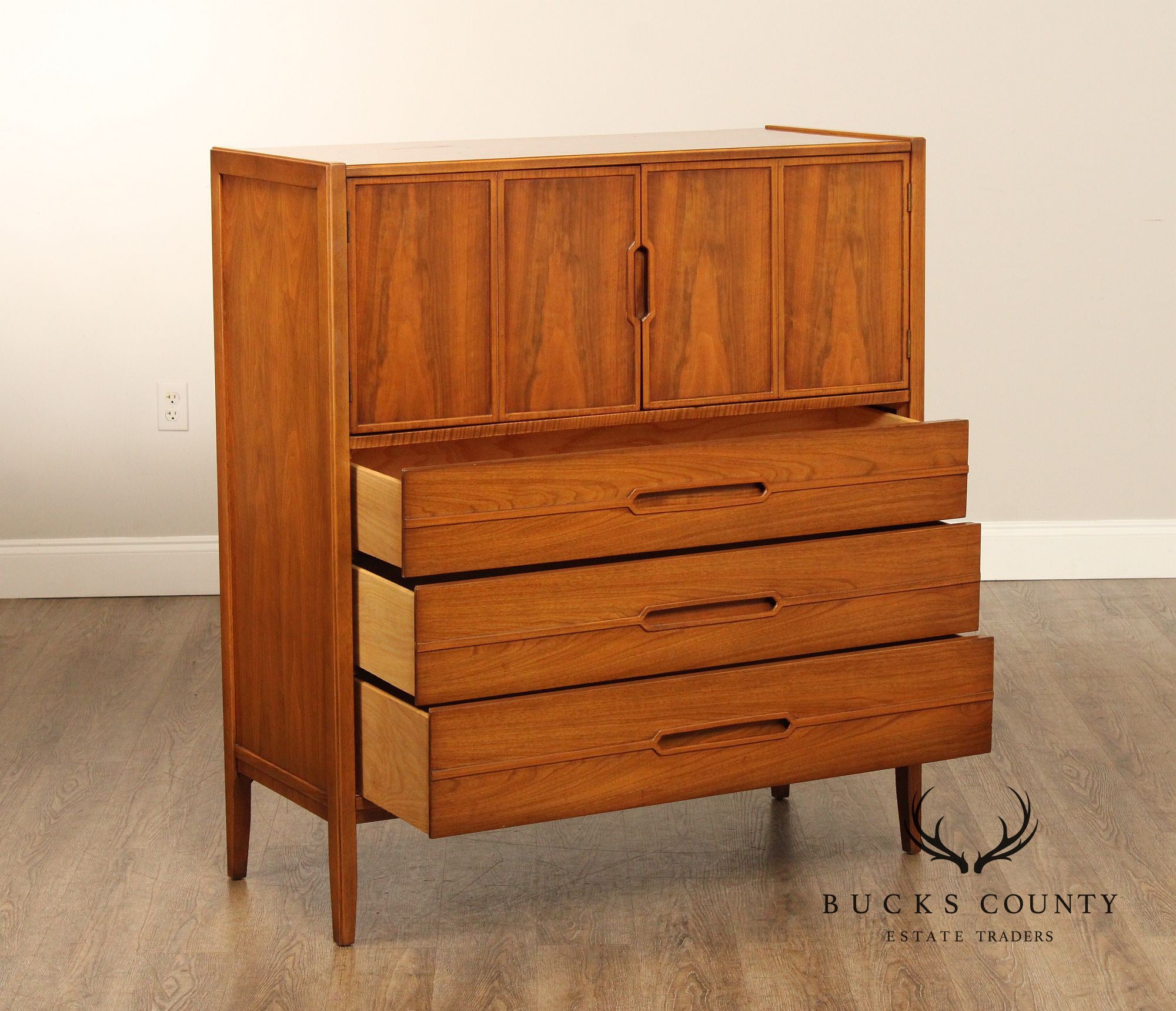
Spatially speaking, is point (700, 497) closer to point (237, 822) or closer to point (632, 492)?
point (632, 492)

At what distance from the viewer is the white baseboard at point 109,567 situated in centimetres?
357

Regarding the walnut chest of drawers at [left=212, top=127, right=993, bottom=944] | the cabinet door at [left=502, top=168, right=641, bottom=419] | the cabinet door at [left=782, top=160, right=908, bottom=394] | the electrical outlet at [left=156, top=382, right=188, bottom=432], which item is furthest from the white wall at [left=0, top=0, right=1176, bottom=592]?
the cabinet door at [left=502, top=168, right=641, bottom=419]

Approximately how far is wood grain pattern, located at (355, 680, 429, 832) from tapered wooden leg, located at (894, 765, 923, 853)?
74 cm

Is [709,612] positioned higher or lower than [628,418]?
lower

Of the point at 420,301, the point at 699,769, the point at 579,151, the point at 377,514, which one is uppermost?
the point at 579,151

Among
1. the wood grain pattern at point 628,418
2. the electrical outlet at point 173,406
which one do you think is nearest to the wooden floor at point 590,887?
the wood grain pattern at point 628,418

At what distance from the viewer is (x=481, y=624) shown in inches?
74.1

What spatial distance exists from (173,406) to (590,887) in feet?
5.73

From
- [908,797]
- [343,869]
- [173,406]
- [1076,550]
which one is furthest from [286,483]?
[1076,550]

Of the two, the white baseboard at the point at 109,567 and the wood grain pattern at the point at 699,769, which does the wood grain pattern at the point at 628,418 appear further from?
the white baseboard at the point at 109,567

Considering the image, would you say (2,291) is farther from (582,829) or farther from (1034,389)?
(1034,389)

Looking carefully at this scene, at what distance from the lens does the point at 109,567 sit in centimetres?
359

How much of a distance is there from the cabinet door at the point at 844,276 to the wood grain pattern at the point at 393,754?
2.20 ft

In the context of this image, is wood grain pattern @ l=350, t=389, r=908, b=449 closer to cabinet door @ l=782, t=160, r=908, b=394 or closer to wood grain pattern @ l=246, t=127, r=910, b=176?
cabinet door @ l=782, t=160, r=908, b=394
